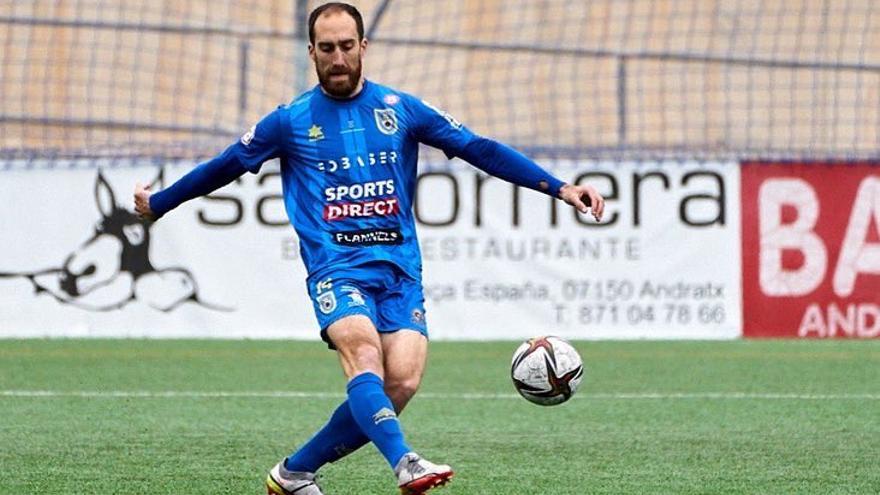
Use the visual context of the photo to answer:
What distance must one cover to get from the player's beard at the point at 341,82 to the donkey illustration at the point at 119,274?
8149mm

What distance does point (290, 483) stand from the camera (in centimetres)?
646

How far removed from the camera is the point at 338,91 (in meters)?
6.33

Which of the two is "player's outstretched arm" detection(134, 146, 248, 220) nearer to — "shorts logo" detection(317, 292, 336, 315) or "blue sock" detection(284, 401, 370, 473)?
"shorts logo" detection(317, 292, 336, 315)

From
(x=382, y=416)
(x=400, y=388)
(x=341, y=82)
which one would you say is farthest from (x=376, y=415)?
(x=341, y=82)

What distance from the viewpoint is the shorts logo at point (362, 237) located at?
629cm

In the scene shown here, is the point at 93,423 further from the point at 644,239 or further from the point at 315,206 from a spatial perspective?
the point at 644,239

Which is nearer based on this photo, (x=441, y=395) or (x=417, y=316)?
(x=417, y=316)

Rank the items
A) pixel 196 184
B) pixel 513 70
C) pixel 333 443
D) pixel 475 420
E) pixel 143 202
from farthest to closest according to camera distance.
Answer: pixel 513 70 → pixel 475 420 → pixel 143 202 → pixel 196 184 → pixel 333 443

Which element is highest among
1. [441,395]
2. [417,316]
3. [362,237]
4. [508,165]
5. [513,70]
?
[513,70]

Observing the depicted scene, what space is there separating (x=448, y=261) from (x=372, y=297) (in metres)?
7.97

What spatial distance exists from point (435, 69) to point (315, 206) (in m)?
10.1

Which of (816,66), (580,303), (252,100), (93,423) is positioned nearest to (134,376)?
(93,423)

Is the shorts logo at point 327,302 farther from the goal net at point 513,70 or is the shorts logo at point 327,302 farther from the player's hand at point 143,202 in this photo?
the goal net at point 513,70

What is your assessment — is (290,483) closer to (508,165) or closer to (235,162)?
(235,162)
